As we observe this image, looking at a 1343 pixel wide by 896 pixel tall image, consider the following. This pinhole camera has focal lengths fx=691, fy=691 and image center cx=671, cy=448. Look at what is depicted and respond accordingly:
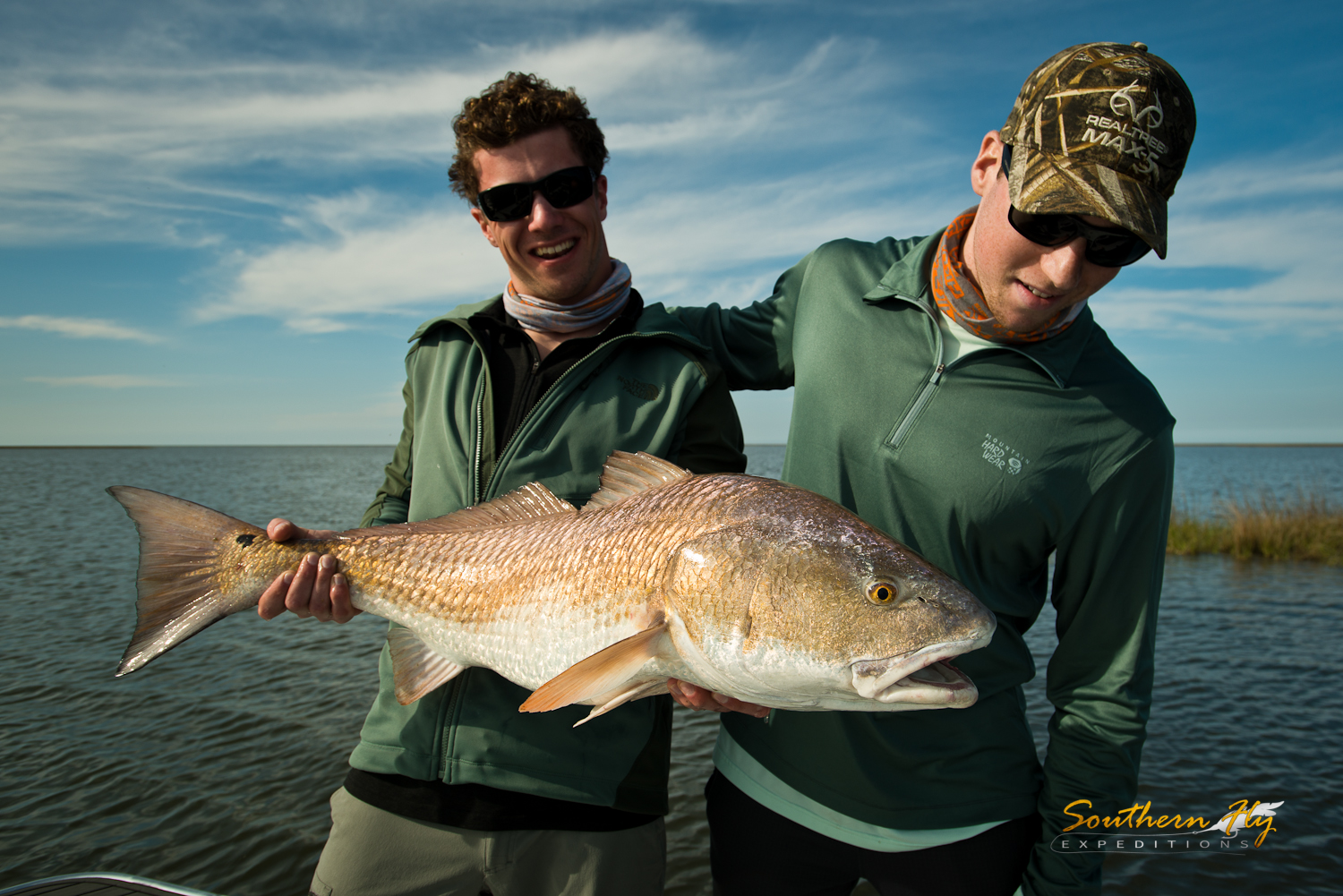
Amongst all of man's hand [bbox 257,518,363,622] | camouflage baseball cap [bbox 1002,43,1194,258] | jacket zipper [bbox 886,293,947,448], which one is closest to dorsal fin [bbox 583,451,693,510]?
jacket zipper [bbox 886,293,947,448]

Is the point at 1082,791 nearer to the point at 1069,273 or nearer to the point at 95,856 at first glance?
the point at 1069,273

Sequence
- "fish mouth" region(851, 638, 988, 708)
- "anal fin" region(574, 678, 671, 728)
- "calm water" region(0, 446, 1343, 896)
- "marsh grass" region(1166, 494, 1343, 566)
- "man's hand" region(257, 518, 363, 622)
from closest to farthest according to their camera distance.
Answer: "fish mouth" region(851, 638, 988, 708) < "anal fin" region(574, 678, 671, 728) < "man's hand" region(257, 518, 363, 622) < "calm water" region(0, 446, 1343, 896) < "marsh grass" region(1166, 494, 1343, 566)

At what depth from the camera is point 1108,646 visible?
2.46 m

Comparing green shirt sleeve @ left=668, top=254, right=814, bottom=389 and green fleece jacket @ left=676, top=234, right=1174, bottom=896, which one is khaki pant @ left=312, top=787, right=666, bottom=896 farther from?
green shirt sleeve @ left=668, top=254, right=814, bottom=389

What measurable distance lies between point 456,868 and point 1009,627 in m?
2.16

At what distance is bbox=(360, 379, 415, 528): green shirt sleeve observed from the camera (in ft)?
9.97

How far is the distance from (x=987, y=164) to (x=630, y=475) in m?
1.70

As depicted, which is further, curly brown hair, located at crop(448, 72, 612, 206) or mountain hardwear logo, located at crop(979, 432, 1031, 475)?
curly brown hair, located at crop(448, 72, 612, 206)

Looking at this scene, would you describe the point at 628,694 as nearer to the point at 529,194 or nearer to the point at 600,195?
the point at 529,194

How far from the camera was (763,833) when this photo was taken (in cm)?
260

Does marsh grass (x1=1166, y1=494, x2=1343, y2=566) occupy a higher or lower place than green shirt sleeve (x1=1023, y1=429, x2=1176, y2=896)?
lower

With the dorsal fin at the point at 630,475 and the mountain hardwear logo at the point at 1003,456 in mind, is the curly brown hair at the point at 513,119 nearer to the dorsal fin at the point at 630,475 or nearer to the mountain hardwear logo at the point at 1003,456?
the dorsal fin at the point at 630,475

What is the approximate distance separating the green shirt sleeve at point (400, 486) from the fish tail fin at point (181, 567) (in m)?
0.46

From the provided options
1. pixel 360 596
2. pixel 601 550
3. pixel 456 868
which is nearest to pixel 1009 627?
pixel 601 550
